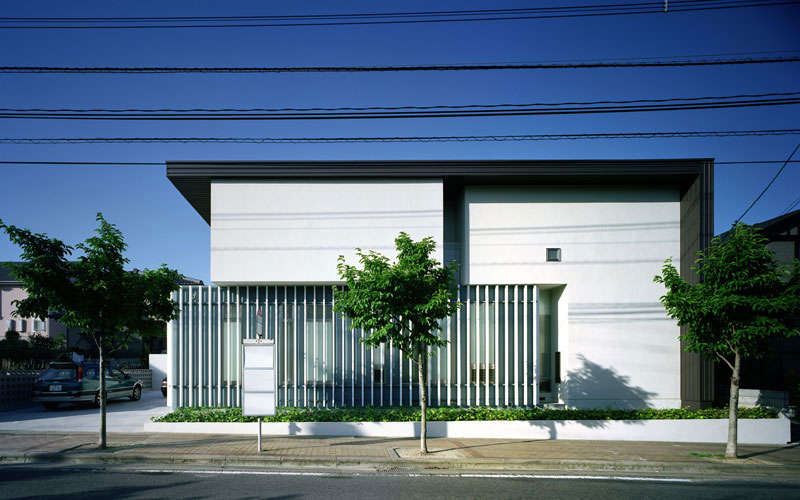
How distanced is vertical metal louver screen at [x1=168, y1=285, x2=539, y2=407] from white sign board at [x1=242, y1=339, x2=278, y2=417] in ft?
9.93

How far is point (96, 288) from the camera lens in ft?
37.6

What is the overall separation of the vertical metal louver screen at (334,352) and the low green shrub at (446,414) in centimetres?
108

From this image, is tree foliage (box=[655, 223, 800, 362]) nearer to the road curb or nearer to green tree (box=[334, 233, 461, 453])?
the road curb

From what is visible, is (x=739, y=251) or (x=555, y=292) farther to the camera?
(x=555, y=292)

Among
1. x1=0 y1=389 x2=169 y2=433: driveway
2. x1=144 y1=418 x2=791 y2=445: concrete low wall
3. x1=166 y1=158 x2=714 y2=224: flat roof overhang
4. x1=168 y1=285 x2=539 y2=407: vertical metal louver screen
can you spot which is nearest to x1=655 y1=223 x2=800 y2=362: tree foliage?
x1=144 y1=418 x2=791 y2=445: concrete low wall

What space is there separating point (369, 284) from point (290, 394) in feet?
17.8

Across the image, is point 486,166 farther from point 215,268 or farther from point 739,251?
point 215,268

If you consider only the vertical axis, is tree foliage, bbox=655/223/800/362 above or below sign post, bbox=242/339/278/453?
above

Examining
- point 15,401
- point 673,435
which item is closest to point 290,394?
point 673,435

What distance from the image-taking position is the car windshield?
1877 cm

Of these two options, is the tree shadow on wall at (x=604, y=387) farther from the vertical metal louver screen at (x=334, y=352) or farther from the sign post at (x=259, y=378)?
the sign post at (x=259, y=378)

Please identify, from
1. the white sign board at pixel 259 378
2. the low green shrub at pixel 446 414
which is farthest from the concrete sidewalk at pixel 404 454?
the white sign board at pixel 259 378

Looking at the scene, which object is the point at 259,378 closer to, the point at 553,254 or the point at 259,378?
the point at 259,378

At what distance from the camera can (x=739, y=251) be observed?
1193cm
